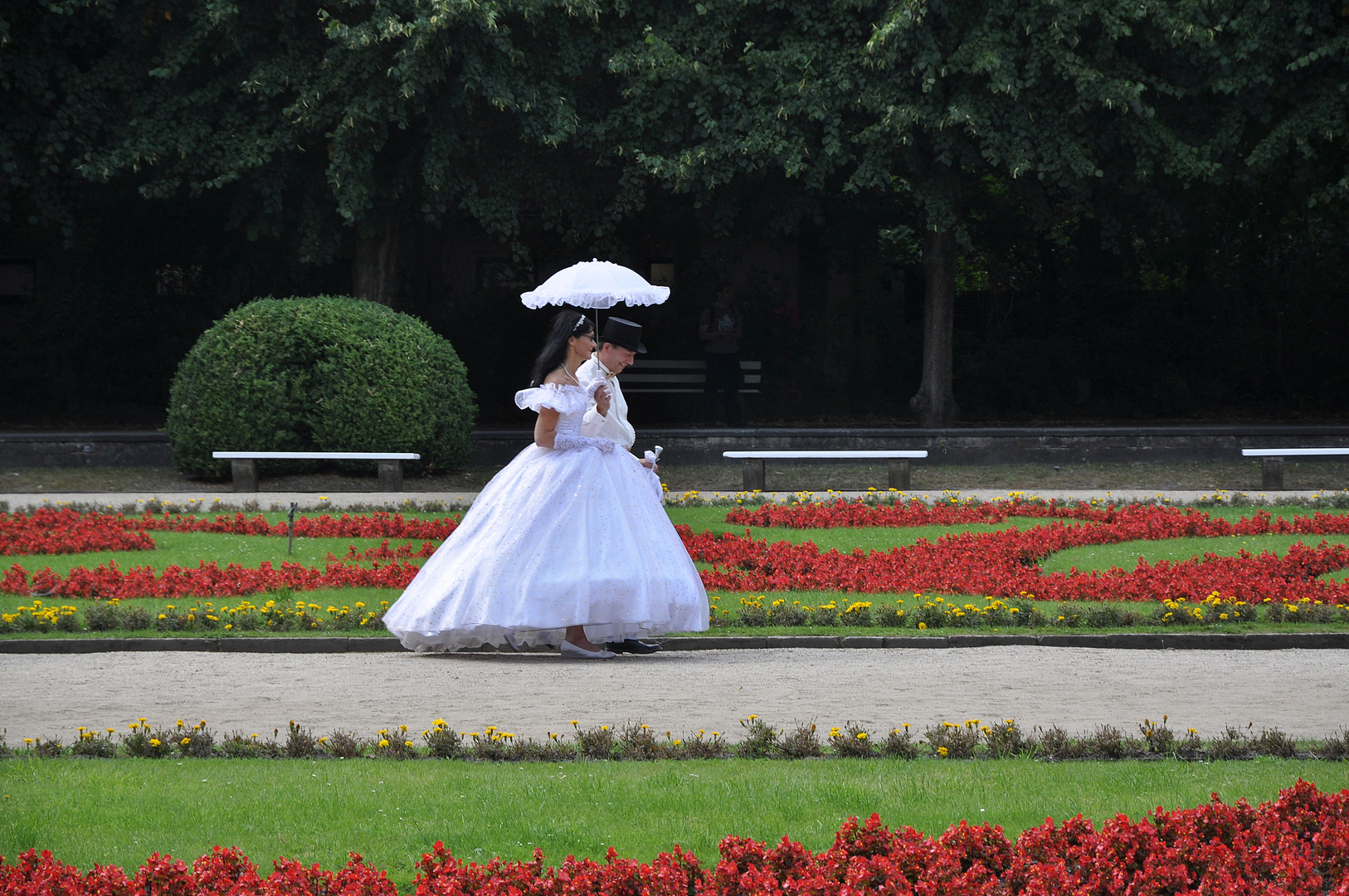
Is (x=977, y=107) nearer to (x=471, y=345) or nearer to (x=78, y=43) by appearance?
(x=471, y=345)

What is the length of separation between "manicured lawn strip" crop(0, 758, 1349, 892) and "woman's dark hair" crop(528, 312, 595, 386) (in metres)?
3.16

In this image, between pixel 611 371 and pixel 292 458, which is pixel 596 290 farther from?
pixel 292 458

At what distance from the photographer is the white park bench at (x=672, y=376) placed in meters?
23.9

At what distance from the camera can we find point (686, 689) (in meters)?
6.71

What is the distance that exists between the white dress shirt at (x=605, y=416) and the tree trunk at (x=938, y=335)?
43.6 ft

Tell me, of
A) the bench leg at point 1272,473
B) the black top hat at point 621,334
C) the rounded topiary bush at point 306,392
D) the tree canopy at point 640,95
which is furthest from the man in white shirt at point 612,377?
the bench leg at point 1272,473

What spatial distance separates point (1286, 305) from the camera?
2458 centimetres

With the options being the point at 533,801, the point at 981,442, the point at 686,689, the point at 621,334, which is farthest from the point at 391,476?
the point at 533,801

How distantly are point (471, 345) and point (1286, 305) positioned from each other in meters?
14.1

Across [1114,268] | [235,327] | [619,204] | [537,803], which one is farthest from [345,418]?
[1114,268]

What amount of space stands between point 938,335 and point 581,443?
544 inches

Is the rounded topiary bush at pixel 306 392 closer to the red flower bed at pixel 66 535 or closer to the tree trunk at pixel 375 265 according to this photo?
the tree trunk at pixel 375 265

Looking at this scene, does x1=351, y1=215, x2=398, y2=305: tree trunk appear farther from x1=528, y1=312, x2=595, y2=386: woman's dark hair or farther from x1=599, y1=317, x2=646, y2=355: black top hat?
x1=599, y1=317, x2=646, y2=355: black top hat

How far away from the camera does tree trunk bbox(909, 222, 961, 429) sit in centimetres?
2086
